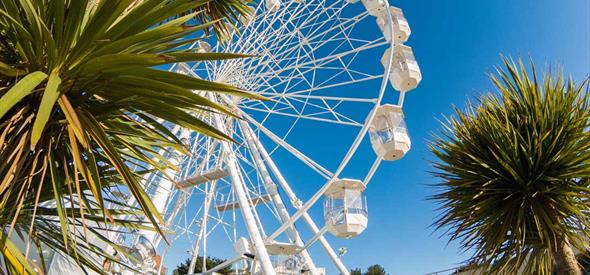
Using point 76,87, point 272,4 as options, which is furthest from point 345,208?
point 76,87

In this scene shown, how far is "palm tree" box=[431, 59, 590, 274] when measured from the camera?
439 centimetres

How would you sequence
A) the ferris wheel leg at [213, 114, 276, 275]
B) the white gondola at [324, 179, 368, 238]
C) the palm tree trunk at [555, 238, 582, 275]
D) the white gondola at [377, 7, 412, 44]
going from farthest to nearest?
the white gondola at [377, 7, 412, 44] → the white gondola at [324, 179, 368, 238] → the ferris wheel leg at [213, 114, 276, 275] → the palm tree trunk at [555, 238, 582, 275]

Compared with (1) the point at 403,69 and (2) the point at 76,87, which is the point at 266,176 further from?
(2) the point at 76,87

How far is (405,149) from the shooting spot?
37.1ft

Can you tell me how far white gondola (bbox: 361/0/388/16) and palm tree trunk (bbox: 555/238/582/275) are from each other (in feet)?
32.6

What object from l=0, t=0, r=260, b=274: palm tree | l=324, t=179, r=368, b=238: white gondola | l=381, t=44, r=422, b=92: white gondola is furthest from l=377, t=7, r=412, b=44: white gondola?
l=0, t=0, r=260, b=274: palm tree

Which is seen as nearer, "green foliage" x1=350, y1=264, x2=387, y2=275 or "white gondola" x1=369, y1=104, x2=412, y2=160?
"white gondola" x1=369, y1=104, x2=412, y2=160

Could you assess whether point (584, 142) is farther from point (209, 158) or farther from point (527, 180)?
point (209, 158)

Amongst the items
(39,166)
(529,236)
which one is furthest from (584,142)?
(39,166)

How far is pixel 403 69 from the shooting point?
12.3 metres

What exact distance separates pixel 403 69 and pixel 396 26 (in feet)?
4.51

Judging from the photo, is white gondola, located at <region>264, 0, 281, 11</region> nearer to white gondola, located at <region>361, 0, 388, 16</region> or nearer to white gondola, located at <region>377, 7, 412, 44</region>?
white gondola, located at <region>361, 0, 388, 16</region>

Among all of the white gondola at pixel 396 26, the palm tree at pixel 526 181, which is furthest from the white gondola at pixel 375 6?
the palm tree at pixel 526 181

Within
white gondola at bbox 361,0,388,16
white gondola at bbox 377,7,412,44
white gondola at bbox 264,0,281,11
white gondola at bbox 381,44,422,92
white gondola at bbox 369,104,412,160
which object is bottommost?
white gondola at bbox 369,104,412,160
